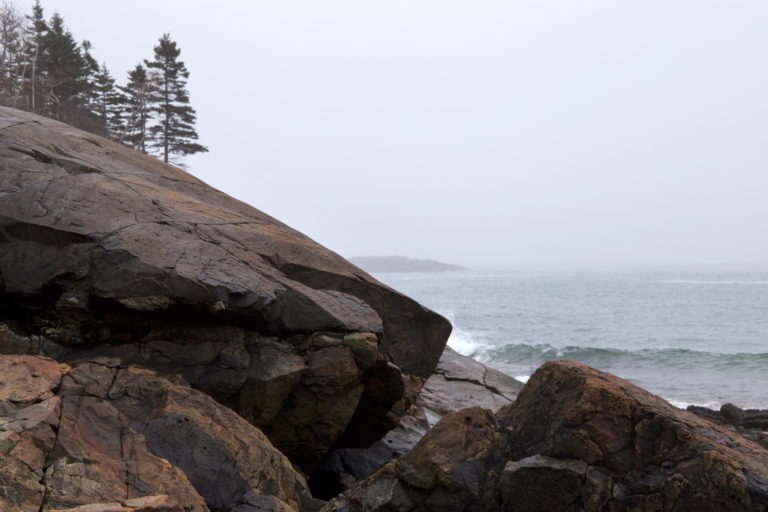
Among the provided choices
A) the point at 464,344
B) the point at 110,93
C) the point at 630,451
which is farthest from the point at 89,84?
the point at 630,451

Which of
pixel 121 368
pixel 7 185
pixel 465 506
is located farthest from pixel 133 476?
pixel 7 185

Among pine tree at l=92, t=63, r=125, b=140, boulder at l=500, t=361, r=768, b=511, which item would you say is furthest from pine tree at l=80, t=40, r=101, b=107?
boulder at l=500, t=361, r=768, b=511

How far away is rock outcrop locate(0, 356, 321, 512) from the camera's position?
405 cm

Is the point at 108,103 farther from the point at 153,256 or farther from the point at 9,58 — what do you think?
the point at 153,256

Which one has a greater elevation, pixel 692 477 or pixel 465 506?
pixel 692 477

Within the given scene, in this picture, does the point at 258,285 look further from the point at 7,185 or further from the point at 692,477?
the point at 692,477

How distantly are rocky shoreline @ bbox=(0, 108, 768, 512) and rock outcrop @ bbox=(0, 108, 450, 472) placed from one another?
26 mm

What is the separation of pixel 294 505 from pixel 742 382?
23.4m

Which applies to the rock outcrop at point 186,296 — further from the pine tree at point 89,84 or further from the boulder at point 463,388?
the pine tree at point 89,84

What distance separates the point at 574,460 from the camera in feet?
17.4

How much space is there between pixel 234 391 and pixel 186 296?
1255 mm

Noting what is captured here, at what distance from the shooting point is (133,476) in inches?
177

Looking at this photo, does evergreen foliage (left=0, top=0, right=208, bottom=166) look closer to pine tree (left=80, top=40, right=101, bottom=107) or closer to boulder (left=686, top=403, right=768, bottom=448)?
pine tree (left=80, top=40, right=101, bottom=107)

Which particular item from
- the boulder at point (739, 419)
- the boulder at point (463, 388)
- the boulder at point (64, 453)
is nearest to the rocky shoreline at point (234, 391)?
the boulder at point (64, 453)
